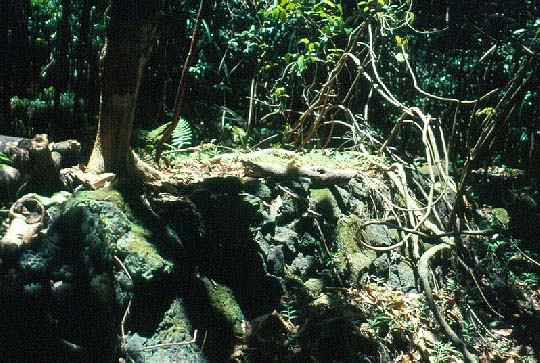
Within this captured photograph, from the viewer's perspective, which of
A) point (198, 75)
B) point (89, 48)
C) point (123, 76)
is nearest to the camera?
point (123, 76)

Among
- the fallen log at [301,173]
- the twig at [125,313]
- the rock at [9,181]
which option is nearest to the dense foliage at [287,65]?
the fallen log at [301,173]

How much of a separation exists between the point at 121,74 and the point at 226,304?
1779 mm

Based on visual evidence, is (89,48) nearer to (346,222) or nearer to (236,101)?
(236,101)

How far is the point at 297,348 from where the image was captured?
3857 millimetres

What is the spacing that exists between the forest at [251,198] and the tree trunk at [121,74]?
0.01 metres

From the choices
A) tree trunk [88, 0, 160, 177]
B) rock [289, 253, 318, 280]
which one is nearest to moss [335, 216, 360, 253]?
rock [289, 253, 318, 280]

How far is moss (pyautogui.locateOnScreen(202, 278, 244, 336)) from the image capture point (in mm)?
3855

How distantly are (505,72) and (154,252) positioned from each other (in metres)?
5.79

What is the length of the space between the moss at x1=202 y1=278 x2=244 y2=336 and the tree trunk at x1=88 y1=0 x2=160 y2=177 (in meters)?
1.08

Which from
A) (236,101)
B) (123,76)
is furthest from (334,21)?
(123,76)

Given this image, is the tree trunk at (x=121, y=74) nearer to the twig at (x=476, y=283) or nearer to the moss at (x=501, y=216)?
the twig at (x=476, y=283)

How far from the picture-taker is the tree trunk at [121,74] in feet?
12.4

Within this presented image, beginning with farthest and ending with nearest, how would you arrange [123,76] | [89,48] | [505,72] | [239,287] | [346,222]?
1. [505,72]
2. [89,48]
3. [346,222]
4. [239,287]
5. [123,76]

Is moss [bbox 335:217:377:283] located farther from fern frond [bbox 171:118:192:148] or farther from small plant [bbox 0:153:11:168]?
small plant [bbox 0:153:11:168]
